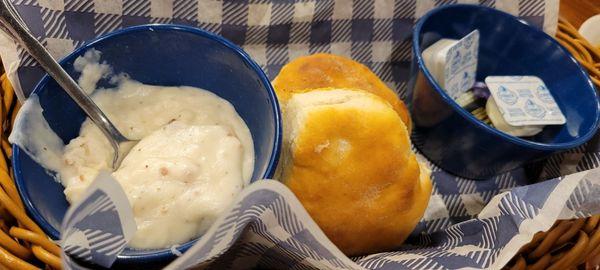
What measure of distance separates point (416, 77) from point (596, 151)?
0.33 metres

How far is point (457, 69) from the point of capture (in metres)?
0.92

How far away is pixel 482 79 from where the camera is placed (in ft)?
3.31

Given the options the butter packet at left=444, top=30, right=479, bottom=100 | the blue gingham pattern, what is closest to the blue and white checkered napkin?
the blue gingham pattern

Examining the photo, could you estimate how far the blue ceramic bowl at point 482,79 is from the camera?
83 centimetres

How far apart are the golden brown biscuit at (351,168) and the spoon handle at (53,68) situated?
241mm

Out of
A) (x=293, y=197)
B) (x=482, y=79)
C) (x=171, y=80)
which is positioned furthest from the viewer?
(x=482, y=79)

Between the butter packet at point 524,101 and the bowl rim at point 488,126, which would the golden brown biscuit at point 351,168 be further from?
the butter packet at point 524,101

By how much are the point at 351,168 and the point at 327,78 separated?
0.20 metres

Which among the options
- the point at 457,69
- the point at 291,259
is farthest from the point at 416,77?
the point at 291,259

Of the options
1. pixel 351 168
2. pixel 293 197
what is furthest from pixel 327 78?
pixel 293 197

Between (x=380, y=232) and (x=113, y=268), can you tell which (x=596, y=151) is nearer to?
(x=380, y=232)

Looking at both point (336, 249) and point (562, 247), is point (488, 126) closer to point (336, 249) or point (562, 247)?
point (562, 247)

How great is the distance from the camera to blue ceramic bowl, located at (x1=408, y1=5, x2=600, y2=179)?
826 millimetres

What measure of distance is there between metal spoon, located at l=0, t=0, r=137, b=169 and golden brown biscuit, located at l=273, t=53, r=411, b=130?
9.6 inches
